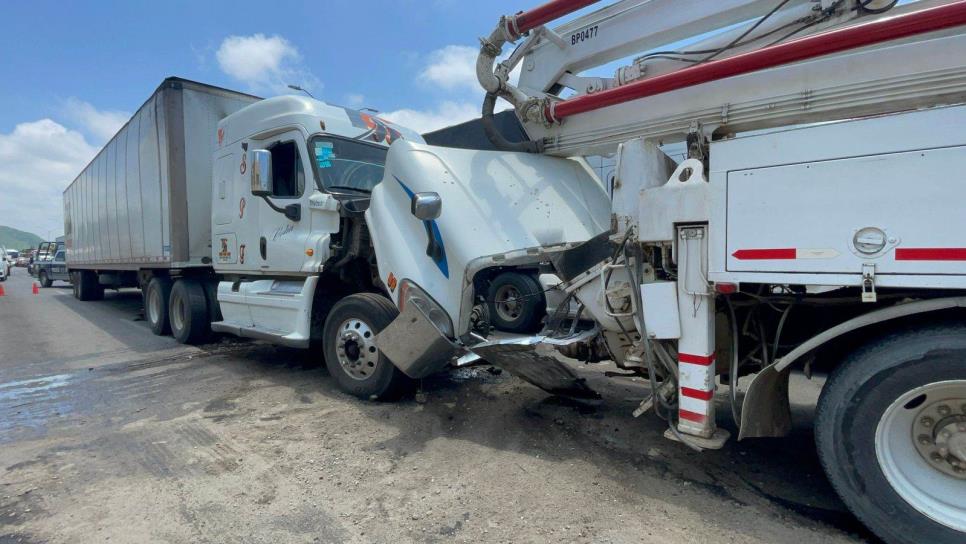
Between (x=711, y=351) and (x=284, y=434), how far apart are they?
3035 mm

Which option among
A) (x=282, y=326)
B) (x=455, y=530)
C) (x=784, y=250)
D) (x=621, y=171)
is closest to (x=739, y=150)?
(x=784, y=250)

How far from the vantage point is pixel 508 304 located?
6.76 m

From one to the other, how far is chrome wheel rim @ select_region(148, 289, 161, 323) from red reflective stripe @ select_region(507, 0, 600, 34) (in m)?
7.25

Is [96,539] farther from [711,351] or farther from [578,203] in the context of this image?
[578,203]

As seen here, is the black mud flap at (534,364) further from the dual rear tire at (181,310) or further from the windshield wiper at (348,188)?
the dual rear tire at (181,310)

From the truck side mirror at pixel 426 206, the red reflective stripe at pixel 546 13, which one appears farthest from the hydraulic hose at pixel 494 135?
the truck side mirror at pixel 426 206

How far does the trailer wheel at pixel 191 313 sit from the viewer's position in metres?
7.29

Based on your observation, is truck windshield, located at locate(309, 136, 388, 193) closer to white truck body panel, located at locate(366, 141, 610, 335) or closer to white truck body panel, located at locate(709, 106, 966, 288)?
white truck body panel, located at locate(366, 141, 610, 335)

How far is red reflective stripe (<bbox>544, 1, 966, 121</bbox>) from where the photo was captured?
7.79 ft

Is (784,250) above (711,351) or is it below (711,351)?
above

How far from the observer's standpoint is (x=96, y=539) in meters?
2.54

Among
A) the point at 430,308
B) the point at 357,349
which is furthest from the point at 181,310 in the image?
the point at 430,308

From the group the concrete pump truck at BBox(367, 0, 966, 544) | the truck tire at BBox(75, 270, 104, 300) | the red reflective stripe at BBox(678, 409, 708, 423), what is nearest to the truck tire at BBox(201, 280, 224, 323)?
the concrete pump truck at BBox(367, 0, 966, 544)

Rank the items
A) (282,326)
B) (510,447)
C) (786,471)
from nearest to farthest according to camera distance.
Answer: (786,471) → (510,447) → (282,326)
